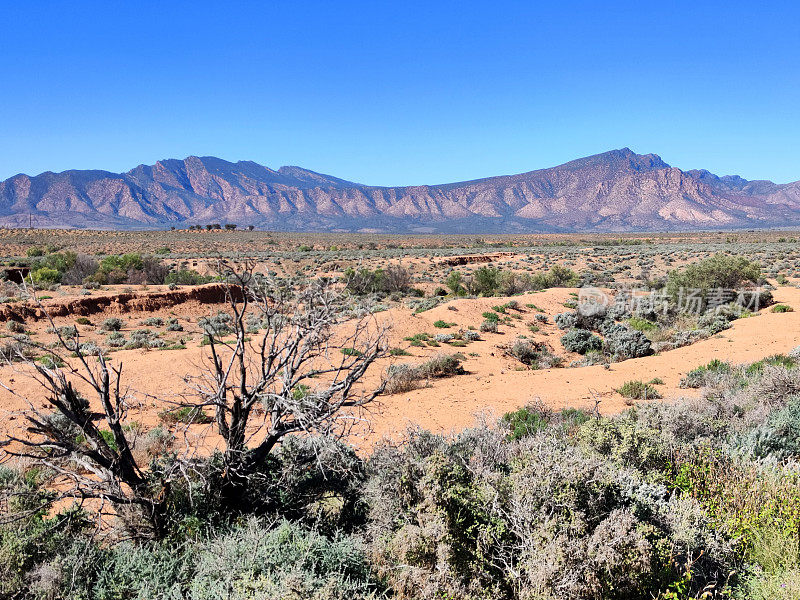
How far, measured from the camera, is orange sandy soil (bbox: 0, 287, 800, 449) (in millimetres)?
8914

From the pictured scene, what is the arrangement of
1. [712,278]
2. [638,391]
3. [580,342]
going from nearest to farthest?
[638,391], [580,342], [712,278]

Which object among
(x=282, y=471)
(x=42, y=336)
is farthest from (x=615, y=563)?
(x=42, y=336)

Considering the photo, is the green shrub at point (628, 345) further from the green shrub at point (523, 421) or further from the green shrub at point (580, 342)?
the green shrub at point (523, 421)

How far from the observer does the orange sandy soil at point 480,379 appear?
8914 mm

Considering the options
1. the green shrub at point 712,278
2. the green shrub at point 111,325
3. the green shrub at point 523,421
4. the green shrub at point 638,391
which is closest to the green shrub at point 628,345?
the green shrub at point 638,391

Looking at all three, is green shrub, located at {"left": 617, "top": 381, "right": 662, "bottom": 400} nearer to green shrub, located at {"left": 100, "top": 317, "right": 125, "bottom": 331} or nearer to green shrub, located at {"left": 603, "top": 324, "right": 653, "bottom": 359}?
green shrub, located at {"left": 603, "top": 324, "right": 653, "bottom": 359}

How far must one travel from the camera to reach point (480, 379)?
1187 centimetres

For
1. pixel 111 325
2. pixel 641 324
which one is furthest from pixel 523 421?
pixel 111 325

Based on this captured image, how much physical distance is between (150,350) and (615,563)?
544 inches

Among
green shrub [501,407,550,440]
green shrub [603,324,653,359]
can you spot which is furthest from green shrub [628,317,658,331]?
green shrub [501,407,550,440]

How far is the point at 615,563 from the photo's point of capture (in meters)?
3.22

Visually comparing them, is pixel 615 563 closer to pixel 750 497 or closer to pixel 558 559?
pixel 558 559

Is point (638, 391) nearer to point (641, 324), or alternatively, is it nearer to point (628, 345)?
point (628, 345)

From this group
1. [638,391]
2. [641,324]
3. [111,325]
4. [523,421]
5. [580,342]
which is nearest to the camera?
[523,421]
